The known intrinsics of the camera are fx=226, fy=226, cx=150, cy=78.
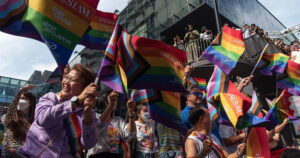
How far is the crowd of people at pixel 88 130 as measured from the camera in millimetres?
1703

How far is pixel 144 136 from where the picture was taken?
12.4ft

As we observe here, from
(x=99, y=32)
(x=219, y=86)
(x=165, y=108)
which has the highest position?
(x=99, y=32)

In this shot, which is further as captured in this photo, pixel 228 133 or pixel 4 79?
pixel 4 79

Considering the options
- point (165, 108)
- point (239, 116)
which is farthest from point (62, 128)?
point (239, 116)

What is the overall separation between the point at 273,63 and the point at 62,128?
4.34 meters

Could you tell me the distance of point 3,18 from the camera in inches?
96.2

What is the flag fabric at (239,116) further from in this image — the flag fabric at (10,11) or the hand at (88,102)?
the flag fabric at (10,11)

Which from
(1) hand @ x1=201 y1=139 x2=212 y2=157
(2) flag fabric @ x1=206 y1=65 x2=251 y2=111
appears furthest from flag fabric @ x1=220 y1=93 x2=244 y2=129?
(1) hand @ x1=201 y1=139 x2=212 y2=157

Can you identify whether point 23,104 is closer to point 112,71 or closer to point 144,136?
point 112,71

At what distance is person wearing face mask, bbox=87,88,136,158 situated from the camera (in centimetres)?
274

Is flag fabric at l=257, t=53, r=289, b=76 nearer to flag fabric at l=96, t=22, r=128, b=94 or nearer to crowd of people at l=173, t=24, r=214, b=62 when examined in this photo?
flag fabric at l=96, t=22, r=128, b=94

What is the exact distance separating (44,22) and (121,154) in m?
1.83

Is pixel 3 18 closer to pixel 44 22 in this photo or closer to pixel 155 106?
pixel 44 22

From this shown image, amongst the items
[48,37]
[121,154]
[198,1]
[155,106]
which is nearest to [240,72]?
[198,1]
